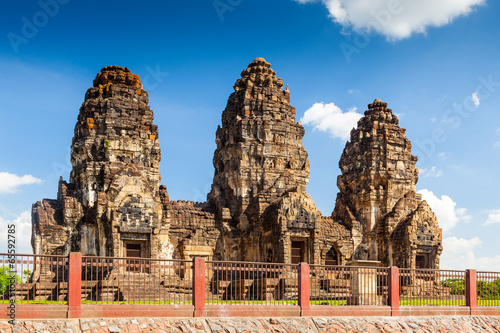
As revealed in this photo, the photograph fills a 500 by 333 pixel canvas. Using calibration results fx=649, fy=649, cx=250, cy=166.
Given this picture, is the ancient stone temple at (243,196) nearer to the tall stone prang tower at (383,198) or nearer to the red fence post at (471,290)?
the tall stone prang tower at (383,198)

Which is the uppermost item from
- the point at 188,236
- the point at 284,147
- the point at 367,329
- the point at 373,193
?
the point at 284,147

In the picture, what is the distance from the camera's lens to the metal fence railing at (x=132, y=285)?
18375 millimetres

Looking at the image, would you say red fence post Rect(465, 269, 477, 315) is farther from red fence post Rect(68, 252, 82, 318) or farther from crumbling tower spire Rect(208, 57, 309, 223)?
red fence post Rect(68, 252, 82, 318)

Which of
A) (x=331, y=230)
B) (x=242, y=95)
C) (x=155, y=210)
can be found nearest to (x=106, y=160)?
(x=155, y=210)

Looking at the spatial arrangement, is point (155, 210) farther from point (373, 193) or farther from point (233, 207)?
point (373, 193)

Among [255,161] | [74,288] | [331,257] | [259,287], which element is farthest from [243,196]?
[74,288]

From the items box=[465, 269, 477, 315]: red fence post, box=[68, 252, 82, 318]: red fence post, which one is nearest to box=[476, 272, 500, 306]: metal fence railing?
box=[465, 269, 477, 315]: red fence post

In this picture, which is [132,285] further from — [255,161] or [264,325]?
[255,161]

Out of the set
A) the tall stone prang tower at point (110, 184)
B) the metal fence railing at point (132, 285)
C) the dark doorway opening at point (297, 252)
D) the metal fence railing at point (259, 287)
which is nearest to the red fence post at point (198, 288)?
the metal fence railing at point (132, 285)

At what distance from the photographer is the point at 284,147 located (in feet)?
120

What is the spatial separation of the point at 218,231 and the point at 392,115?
14947mm

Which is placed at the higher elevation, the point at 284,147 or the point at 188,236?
the point at 284,147

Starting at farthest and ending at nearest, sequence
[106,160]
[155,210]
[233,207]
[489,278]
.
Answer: [233,207] → [106,160] → [155,210] → [489,278]

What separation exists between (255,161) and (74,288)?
63.5ft
